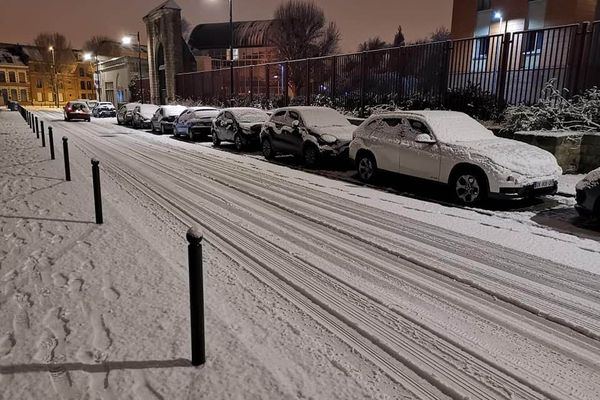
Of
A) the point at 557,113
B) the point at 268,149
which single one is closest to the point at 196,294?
the point at 557,113

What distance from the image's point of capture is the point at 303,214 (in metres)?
7.55

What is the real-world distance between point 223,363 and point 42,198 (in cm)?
671

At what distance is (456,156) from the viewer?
8.44 m

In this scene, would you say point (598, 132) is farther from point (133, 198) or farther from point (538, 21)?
point (538, 21)

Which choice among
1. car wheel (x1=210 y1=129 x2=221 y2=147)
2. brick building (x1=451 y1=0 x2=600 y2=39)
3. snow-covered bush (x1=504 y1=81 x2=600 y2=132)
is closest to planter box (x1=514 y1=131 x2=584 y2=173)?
snow-covered bush (x1=504 y1=81 x2=600 y2=132)

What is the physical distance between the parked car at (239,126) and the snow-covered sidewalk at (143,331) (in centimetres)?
1055

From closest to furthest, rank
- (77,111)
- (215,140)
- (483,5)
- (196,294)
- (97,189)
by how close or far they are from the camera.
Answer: (196,294), (97,189), (215,140), (483,5), (77,111)

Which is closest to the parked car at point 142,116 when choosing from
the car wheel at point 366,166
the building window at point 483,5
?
the car wheel at point 366,166

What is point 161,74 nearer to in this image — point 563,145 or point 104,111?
point 104,111

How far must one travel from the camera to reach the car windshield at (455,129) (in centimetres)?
896

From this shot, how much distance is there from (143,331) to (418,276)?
2.86 metres

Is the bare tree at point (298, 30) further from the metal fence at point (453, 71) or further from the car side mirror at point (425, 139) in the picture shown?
the car side mirror at point (425, 139)

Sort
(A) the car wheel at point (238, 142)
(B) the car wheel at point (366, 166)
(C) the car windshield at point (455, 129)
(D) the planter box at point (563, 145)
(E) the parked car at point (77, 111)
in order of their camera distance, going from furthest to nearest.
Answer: (E) the parked car at point (77, 111) → (A) the car wheel at point (238, 142) → (B) the car wheel at point (366, 166) → (D) the planter box at point (563, 145) → (C) the car windshield at point (455, 129)

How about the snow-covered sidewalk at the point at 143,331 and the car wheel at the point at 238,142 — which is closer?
the snow-covered sidewalk at the point at 143,331
